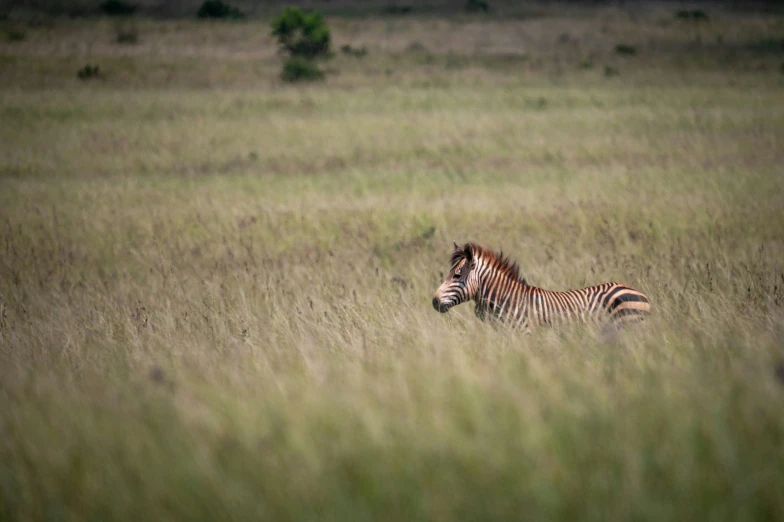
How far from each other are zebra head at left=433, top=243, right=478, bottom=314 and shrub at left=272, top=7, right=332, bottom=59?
37.9m

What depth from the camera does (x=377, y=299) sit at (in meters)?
8.27

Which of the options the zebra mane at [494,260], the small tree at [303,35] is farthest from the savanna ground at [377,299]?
the small tree at [303,35]

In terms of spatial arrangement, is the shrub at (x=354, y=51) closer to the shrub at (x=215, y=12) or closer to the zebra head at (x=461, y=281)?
the shrub at (x=215, y=12)

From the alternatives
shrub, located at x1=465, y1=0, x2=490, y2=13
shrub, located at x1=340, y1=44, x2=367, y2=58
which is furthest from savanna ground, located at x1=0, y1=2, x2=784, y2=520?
shrub, located at x1=465, y1=0, x2=490, y2=13

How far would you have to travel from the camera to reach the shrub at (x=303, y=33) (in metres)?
43.2

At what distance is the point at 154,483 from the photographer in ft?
9.57

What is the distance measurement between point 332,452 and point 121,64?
36.6 metres

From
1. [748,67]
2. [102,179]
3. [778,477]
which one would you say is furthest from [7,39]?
[778,477]

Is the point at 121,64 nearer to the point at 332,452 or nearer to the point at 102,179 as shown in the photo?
the point at 102,179

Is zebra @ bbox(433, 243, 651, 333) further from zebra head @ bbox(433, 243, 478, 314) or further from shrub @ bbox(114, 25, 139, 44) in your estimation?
shrub @ bbox(114, 25, 139, 44)

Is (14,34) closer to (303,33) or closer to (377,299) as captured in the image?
(303,33)

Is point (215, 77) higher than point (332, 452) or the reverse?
higher

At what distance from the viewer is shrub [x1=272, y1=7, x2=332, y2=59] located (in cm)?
4324

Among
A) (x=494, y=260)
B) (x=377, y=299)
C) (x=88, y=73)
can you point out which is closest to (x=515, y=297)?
(x=494, y=260)
